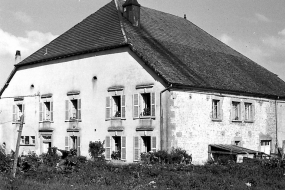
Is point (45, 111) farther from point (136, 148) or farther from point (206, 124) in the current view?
point (206, 124)

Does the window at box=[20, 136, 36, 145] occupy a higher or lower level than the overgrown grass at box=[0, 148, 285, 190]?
higher

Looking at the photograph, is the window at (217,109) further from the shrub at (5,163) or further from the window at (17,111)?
the window at (17,111)

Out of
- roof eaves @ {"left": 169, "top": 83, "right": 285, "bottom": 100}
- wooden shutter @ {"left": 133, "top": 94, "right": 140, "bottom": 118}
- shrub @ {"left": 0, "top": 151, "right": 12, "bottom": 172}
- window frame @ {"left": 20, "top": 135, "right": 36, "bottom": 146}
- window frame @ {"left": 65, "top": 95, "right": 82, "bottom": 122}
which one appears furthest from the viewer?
window frame @ {"left": 20, "top": 135, "right": 36, "bottom": 146}

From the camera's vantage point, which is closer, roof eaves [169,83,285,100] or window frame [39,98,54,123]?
roof eaves [169,83,285,100]

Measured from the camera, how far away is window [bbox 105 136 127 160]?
83.2 feet

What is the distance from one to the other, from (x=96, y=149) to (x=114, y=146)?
104cm

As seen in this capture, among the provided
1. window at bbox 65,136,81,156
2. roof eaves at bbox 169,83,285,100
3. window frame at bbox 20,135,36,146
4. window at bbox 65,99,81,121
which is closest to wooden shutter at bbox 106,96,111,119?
window at bbox 65,99,81,121

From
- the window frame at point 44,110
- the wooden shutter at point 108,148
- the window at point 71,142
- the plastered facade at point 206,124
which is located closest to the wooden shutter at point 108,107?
the wooden shutter at point 108,148

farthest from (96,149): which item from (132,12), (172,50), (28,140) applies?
(132,12)

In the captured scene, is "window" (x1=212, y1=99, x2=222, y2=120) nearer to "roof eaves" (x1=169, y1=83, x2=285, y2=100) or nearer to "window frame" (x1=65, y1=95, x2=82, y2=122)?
"roof eaves" (x1=169, y1=83, x2=285, y2=100)

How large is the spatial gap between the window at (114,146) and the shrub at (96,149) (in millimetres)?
284

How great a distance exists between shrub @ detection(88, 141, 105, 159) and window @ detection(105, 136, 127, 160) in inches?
11.2

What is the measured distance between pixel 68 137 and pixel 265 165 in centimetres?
1379

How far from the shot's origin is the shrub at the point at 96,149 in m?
25.9
